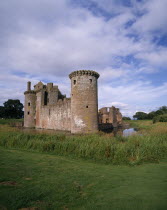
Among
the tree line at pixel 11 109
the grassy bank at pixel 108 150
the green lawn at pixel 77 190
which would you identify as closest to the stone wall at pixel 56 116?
Result: the grassy bank at pixel 108 150

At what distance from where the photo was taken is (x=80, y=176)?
4254 millimetres

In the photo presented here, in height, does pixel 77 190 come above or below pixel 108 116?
below

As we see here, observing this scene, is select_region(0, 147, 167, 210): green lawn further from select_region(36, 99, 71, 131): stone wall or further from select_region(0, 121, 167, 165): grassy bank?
select_region(36, 99, 71, 131): stone wall

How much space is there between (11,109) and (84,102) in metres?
47.1

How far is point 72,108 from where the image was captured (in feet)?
49.4

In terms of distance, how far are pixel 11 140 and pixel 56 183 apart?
6.47 meters

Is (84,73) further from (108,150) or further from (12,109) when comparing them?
(12,109)

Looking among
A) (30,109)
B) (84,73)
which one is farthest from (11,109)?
(84,73)

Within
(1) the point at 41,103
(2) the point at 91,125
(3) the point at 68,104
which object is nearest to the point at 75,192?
(2) the point at 91,125

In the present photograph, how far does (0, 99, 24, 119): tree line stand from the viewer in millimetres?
52969

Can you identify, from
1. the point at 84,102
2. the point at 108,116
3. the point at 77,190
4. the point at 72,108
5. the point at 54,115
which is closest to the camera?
the point at 77,190

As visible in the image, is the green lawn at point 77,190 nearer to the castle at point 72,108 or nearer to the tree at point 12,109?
the castle at point 72,108

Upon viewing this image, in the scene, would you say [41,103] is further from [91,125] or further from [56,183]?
[56,183]

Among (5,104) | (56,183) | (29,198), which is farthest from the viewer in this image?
(5,104)
